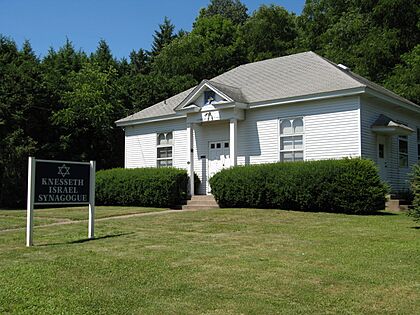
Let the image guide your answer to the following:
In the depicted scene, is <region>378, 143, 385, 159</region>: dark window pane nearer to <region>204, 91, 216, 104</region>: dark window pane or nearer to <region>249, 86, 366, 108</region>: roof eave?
<region>249, 86, 366, 108</region>: roof eave

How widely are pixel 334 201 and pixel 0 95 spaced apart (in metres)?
19.1

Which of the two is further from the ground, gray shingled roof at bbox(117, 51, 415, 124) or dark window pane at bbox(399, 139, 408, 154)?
gray shingled roof at bbox(117, 51, 415, 124)

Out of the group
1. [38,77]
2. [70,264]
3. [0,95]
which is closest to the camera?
[70,264]

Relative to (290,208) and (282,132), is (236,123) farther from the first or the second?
(290,208)

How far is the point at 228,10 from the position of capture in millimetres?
67188

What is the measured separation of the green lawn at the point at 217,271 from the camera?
5.72 m

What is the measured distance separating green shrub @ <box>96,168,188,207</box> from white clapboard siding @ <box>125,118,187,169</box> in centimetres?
223

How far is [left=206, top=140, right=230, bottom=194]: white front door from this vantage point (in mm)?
22386

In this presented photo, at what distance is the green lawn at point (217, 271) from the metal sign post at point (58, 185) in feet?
2.70

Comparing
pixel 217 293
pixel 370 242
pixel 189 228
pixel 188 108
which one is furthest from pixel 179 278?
pixel 188 108

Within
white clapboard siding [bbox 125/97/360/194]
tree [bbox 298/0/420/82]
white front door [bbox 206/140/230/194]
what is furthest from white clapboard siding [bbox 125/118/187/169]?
tree [bbox 298/0/420/82]

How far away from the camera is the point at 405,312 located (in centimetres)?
539

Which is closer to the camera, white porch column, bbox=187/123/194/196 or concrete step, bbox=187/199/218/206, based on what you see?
concrete step, bbox=187/199/218/206

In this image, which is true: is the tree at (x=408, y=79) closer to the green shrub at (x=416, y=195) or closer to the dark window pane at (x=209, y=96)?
the dark window pane at (x=209, y=96)
